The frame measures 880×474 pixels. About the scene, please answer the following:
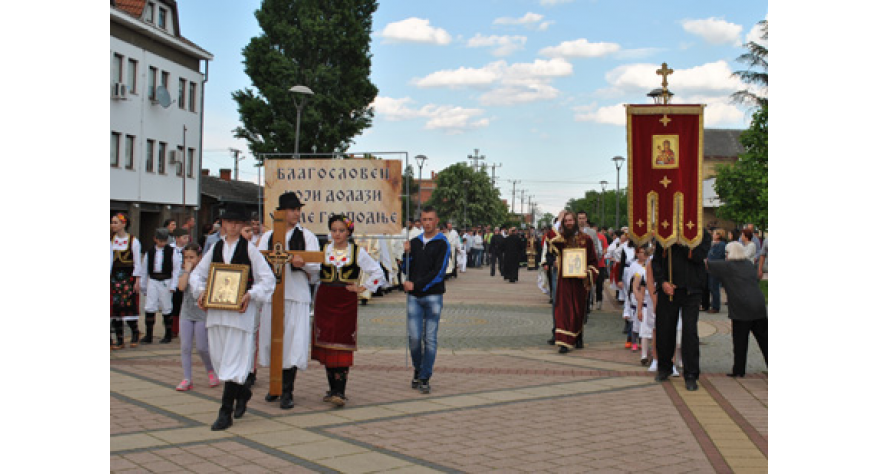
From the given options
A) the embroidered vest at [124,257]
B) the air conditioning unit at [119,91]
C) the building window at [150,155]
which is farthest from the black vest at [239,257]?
the building window at [150,155]

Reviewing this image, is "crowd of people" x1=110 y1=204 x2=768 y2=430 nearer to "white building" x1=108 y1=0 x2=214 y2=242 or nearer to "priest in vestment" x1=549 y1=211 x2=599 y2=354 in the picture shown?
"priest in vestment" x1=549 y1=211 x2=599 y2=354

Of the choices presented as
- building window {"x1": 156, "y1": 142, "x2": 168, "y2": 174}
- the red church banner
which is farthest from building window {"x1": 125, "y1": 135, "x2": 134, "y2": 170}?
the red church banner

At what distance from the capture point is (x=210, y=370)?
378 inches

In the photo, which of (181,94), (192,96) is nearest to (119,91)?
(181,94)

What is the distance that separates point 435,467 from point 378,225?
17.1ft

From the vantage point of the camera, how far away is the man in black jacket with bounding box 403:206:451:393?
9148 mm

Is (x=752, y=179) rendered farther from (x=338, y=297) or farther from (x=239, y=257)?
(x=239, y=257)

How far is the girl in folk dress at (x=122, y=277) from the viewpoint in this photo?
40.6ft

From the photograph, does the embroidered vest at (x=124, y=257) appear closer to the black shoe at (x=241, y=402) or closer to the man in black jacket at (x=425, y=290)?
the man in black jacket at (x=425, y=290)

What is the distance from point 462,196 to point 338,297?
91.7 m

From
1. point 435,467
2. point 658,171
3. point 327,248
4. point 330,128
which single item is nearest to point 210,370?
point 327,248

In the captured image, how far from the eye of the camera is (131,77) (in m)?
40.2

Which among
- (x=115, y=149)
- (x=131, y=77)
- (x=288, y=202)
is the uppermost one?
(x=131, y=77)

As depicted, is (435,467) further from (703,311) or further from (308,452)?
(703,311)
